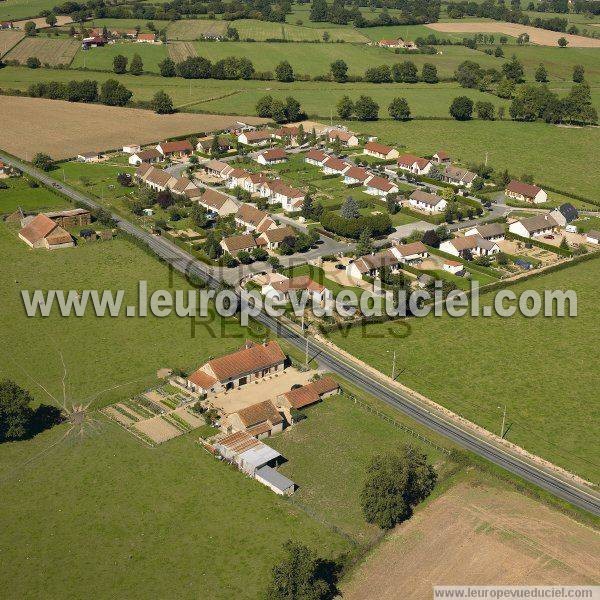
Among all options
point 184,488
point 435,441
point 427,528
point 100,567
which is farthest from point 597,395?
point 100,567

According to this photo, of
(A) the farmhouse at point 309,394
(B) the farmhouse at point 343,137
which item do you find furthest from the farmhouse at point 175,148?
(A) the farmhouse at point 309,394

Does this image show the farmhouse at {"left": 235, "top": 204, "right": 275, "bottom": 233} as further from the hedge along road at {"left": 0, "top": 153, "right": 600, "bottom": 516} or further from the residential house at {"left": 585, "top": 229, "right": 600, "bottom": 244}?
the residential house at {"left": 585, "top": 229, "right": 600, "bottom": 244}

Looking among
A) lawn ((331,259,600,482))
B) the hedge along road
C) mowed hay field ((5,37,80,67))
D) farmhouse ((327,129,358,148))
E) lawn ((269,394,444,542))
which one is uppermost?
mowed hay field ((5,37,80,67))

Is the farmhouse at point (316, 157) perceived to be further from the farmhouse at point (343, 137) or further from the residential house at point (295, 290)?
the residential house at point (295, 290)

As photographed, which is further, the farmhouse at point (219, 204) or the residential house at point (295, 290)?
the farmhouse at point (219, 204)

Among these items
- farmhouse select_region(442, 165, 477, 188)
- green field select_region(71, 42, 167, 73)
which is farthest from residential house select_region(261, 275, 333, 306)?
green field select_region(71, 42, 167, 73)

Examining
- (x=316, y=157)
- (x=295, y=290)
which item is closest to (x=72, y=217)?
(x=295, y=290)
